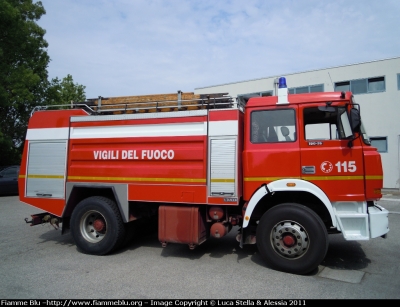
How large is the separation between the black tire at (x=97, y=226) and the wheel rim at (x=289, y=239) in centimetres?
283

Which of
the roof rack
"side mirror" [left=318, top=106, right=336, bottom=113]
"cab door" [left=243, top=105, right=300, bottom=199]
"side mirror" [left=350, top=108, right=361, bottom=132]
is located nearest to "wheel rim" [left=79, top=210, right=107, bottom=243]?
the roof rack

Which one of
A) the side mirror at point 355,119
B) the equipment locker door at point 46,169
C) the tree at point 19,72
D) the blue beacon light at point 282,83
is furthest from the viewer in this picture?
the tree at point 19,72

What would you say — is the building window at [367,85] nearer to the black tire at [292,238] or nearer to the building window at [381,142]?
the building window at [381,142]

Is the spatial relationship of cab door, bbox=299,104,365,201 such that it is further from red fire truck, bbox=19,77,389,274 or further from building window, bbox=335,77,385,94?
building window, bbox=335,77,385,94

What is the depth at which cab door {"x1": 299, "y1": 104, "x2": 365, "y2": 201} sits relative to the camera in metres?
4.76

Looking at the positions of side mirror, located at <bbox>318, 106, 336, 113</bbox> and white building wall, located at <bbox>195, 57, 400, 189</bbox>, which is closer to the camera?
side mirror, located at <bbox>318, 106, 336, 113</bbox>

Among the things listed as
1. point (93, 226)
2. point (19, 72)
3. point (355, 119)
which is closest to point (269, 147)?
point (355, 119)

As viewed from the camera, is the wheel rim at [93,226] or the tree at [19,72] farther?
the tree at [19,72]

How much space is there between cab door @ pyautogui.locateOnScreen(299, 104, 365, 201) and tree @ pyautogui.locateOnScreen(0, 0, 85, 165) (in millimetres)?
14985

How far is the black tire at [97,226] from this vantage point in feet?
19.2

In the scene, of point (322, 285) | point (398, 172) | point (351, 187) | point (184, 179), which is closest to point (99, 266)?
point (184, 179)

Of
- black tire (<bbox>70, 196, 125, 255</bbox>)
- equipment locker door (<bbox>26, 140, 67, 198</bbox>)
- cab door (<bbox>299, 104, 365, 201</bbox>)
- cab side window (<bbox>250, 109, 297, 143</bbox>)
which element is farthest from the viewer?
equipment locker door (<bbox>26, 140, 67, 198</bbox>)

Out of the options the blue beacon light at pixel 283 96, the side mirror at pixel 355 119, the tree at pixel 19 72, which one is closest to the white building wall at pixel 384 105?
the blue beacon light at pixel 283 96

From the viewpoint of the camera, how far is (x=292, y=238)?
4816 millimetres
